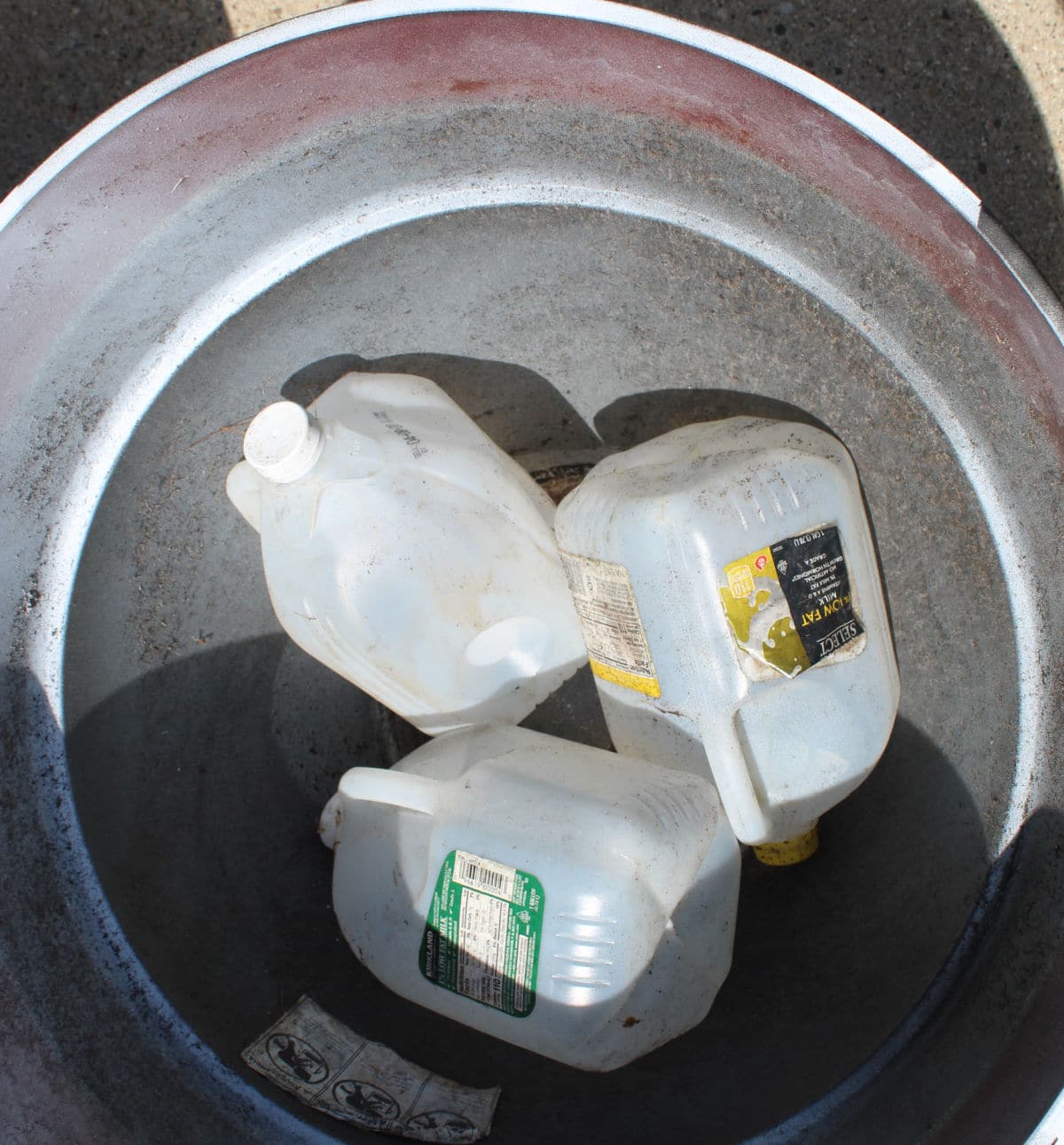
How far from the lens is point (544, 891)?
2.76 ft

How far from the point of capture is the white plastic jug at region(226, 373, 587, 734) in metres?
0.92

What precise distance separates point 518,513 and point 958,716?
19.5 inches

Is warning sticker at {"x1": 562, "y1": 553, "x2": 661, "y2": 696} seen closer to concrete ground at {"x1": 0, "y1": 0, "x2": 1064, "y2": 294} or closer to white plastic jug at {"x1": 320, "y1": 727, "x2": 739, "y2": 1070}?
white plastic jug at {"x1": 320, "y1": 727, "x2": 739, "y2": 1070}

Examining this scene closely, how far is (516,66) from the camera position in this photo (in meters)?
0.73

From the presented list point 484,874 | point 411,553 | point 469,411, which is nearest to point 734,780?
point 484,874

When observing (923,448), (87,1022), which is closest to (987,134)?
(923,448)

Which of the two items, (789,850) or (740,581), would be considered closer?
(740,581)

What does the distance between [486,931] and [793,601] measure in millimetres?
424

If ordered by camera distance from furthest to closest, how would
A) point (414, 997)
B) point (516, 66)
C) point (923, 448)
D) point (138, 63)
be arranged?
point (138, 63) → point (414, 997) → point (923, 448) → point (516, 66)

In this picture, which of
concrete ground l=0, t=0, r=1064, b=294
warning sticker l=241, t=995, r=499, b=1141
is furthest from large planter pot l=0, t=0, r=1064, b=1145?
concrete ground l=0, t=0, r=1064, b=294

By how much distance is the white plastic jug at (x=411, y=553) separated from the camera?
3.00 ft

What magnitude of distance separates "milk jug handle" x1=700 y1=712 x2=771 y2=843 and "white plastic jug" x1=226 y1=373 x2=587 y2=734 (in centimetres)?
23

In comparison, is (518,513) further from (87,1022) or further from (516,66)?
(87,1022)

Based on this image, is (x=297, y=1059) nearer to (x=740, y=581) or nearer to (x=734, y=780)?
(x=734, y=780)
